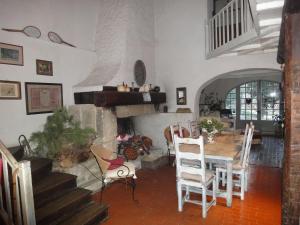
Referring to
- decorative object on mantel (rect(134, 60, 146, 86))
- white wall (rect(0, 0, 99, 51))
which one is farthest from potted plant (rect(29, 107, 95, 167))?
decorative object on mantel (rect(134, 60, 146, 86))

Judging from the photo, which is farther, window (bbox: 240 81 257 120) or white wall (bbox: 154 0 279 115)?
window (bbox: 240 81 257 120)

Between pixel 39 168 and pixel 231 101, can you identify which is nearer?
pixel 39 168

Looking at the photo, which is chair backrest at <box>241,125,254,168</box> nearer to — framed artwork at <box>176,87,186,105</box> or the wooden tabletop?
the wooden tabletop

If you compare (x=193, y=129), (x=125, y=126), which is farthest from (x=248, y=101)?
(x=125, y=126)

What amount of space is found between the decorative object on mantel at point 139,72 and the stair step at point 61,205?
2903mm

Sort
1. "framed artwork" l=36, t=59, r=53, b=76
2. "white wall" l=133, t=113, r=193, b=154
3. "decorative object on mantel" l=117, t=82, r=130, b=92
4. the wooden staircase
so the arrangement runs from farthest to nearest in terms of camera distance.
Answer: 1. "white wall" l=133, t=113, r=193, b=154
2. "decorative object on mantel" l=117, t=82, r=130, b=92
3. "framed artwork" l=36, t=59, r=53, b=76
4. the wooden staircase

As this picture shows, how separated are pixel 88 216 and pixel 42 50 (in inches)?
115

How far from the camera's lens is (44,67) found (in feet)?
13.8

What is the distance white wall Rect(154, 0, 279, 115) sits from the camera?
5598 millimetres

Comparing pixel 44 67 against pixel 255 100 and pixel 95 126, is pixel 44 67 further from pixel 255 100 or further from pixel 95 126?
pixel 255 100

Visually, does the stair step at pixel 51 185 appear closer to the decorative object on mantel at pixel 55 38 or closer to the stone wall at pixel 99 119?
the stone wall at pixel 99 119

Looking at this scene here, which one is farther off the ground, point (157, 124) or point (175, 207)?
point (157, 124)

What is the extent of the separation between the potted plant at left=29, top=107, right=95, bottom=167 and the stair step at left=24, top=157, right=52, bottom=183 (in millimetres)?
223

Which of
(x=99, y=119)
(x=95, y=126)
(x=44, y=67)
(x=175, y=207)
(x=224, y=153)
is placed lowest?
(x=175, y=207)
